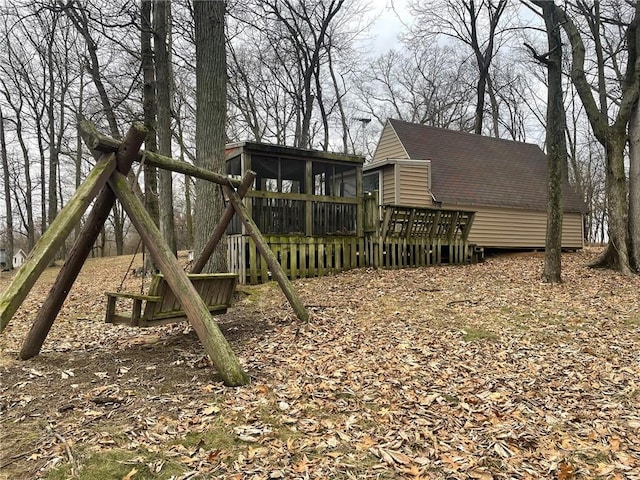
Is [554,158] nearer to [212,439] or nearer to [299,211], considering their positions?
[299,211]

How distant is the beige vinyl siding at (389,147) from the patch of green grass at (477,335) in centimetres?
1141

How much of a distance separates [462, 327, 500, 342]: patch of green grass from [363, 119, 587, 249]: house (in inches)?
377

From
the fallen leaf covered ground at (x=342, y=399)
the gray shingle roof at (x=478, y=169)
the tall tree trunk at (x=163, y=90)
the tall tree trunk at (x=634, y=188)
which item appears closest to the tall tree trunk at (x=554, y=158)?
the fallen leaf covered ground at (x=342, y=399)

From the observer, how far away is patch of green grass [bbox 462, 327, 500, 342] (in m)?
5.46

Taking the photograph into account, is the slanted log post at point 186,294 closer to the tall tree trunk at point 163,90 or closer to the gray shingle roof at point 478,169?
the tall tree trunk at point 163,90

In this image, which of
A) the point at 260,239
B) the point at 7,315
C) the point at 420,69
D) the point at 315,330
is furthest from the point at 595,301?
the point at 420,69

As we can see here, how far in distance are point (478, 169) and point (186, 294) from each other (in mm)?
15958

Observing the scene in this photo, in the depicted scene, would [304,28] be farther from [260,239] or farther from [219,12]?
[260,239]

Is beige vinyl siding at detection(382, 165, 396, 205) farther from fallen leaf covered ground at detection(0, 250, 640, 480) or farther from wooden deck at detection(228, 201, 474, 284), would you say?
fallen leaf covered ground at detection(0, 250, 640, 480)

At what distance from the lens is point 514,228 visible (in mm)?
17312

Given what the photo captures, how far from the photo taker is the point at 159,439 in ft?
9.77

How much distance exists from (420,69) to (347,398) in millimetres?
30819

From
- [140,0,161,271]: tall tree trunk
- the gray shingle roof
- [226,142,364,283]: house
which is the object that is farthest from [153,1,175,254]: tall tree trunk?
the gray shingle roof

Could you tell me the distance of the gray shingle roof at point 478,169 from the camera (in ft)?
54.3
